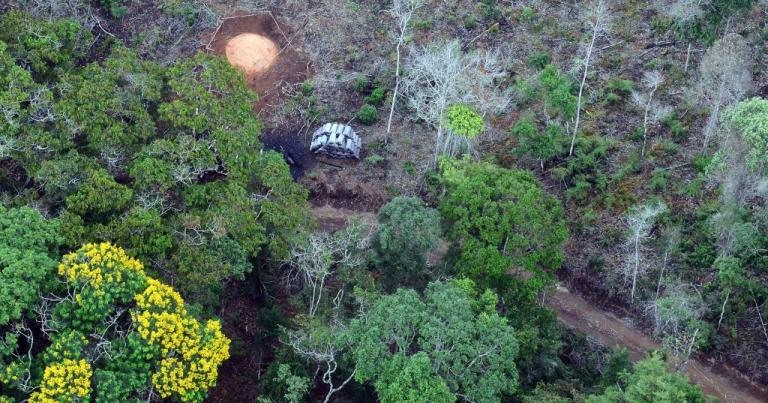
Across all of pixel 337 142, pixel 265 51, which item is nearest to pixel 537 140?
pixel 337 142

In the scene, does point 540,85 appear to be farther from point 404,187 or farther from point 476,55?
point 404,187

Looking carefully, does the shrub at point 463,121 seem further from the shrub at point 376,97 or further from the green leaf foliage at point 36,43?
the green leaf foliage at point 36,43

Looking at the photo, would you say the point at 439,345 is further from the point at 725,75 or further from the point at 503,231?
the point at 725,75

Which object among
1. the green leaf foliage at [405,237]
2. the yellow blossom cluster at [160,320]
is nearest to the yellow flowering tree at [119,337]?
the yellow blossom cluster at [160,320]

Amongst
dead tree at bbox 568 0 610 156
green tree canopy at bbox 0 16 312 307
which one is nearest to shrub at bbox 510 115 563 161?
dead tree at bbox 568 0 610 156

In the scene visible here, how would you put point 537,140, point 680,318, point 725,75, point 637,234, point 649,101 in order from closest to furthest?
1. point 680,318
2. point 637,234
3. point 725,75
4. point 537,140
5. point 649,101
